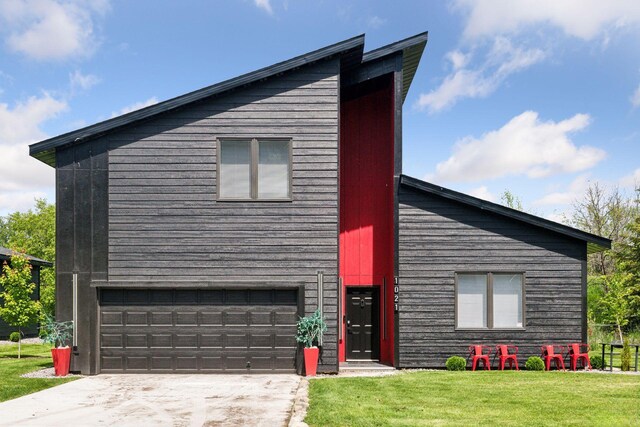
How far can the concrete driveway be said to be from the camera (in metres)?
9.39

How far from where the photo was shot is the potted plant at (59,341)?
46.4 ft

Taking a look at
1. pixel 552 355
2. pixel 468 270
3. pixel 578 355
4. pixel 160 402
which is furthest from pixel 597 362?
pixel 160 402

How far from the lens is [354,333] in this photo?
16.4 m

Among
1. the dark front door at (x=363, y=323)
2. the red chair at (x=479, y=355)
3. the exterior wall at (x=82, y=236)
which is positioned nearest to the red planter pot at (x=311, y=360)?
the dark front door at (x=363, y=323)

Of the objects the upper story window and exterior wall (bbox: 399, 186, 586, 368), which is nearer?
the upper story window

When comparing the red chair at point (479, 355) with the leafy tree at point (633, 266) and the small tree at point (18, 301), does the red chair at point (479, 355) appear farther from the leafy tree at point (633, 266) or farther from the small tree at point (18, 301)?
the leafy tree at point (633, 266)

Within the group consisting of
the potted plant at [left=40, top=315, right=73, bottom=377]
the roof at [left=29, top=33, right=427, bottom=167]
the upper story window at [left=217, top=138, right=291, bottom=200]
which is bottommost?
the potted plant at [left=40, top=315, right=73, bottom=377]

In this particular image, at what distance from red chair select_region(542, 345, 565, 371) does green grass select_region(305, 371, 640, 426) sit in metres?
0.77

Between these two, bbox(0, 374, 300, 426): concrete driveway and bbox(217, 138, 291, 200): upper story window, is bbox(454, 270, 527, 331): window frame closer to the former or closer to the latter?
bbox(0, 374, 300, 426): concrete driveway

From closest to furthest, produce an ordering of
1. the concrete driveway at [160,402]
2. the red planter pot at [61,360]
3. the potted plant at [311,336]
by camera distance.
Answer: the concrete driveway at [160,402]
the red planter pot at [61,360]
the potted plant at [311,336]

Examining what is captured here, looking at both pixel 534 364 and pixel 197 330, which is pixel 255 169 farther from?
pixel 534 364

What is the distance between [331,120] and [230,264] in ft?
14.3

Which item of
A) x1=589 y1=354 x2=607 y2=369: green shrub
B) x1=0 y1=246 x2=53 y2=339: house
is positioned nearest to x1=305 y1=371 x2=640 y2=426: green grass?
x1=589 y1=354 x2=607 y2=369: green shrub

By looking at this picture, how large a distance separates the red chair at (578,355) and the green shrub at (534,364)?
87cm
